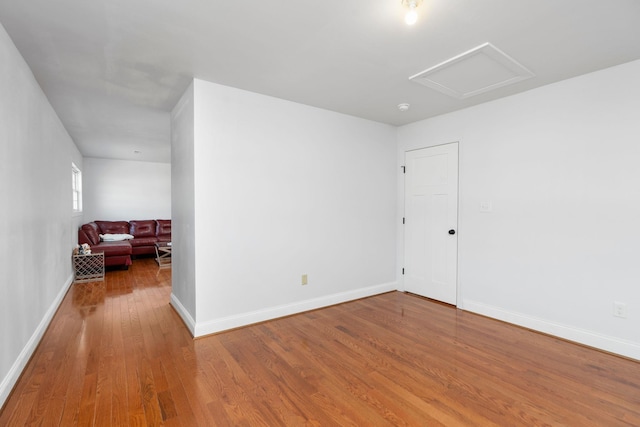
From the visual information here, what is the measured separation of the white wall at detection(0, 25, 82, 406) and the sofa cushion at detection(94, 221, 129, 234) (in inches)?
139

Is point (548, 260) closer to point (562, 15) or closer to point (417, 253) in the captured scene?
point (417, 253)

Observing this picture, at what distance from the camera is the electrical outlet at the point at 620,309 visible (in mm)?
2510

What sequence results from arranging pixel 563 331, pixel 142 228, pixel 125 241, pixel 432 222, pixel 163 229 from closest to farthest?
pixel 563 331 < pixel 432 222 < pixel 125 241 < pixel 142 228 < pixel 163 229

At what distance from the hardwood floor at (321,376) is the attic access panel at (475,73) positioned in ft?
7.84

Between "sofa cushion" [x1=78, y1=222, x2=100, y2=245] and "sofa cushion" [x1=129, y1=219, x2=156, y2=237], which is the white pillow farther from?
"sofa cushion" [x1=129, y1=219, x2=156, y2=237]

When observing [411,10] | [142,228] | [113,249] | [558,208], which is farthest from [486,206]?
[142,228]

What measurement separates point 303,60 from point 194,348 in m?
2.59

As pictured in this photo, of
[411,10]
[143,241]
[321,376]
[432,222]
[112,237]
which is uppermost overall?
[411,10]

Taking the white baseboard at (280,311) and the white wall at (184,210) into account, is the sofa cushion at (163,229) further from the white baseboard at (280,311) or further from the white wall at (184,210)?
the white baseboard at (280,311)

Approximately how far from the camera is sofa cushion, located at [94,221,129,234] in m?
6.93

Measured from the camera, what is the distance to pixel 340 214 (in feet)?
12.7

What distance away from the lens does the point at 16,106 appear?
7.43 ft

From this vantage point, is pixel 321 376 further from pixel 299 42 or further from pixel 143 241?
pixel 143 241

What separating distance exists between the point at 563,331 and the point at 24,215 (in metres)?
4.78
